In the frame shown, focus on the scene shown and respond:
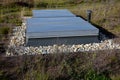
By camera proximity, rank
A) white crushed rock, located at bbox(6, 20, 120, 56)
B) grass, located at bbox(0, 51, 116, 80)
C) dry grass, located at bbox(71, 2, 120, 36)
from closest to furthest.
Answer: grass, located at bbox(0, 51, 116, 80), white crushed rock, located at bbox(6, 20, 120, 56), dry grass, located at bbox(71, 2, 120, 36)

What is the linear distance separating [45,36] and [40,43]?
235mm

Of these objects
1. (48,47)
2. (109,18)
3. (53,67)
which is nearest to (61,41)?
(48,47)

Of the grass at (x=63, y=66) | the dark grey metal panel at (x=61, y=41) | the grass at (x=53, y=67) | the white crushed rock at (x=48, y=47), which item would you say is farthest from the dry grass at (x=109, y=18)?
the grass at (x=53, y=67)

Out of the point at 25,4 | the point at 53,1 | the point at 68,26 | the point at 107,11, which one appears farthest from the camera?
the point at 53,1

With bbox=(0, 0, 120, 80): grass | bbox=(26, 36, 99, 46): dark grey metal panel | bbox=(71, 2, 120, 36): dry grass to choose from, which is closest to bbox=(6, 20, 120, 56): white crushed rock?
bbox=(26, 36, 99, 46): dark grey metal panel

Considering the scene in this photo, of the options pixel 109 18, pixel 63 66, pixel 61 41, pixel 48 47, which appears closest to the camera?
pixel 63 66

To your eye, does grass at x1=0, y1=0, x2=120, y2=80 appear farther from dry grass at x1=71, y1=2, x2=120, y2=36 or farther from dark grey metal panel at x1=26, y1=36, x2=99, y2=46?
dry grass at x1=71, y1=2, x2=120, y2=36

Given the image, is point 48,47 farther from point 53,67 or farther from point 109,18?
point 109,18

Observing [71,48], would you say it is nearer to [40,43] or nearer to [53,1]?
[40,43]

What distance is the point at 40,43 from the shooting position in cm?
799

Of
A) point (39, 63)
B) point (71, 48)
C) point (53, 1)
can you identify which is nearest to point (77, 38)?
point (71, 48)

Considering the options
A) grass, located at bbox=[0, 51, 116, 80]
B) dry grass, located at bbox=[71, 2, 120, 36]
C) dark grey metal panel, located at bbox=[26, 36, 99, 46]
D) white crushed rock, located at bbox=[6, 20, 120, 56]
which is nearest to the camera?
grass, located at bbox=[0, 51, 116, 80]

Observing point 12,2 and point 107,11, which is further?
point 12,2

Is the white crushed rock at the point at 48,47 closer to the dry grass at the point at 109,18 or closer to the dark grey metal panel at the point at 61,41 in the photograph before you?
the dark grey metal panel at the point at 61,41
